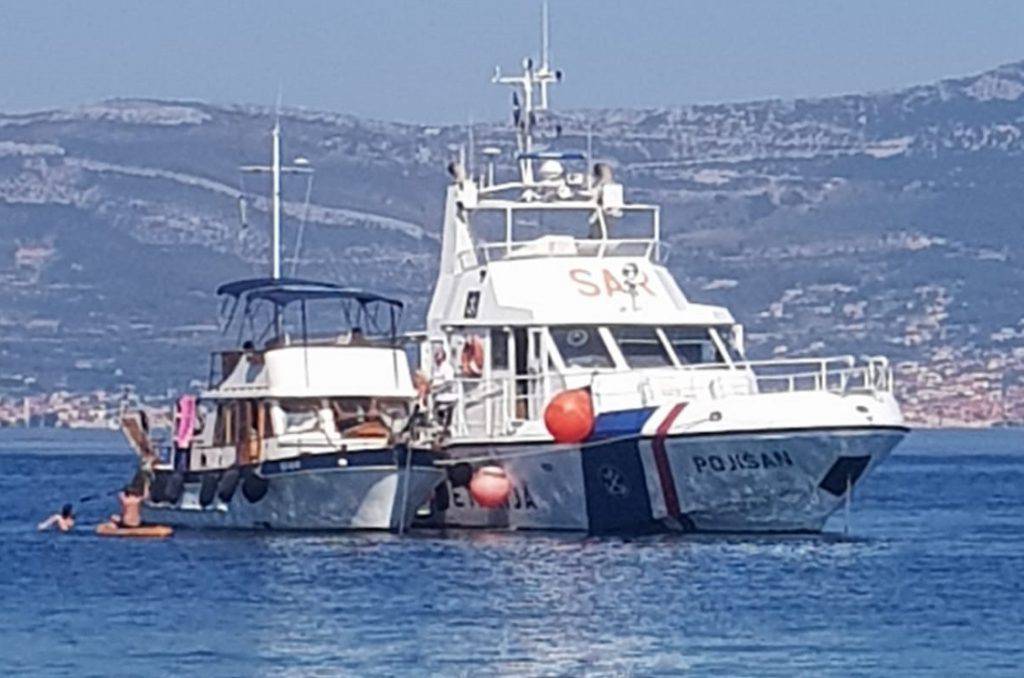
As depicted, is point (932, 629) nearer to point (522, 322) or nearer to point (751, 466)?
A: point (751, 466)

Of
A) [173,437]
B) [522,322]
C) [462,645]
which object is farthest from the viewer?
[173,437]

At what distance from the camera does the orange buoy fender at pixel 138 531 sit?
70688 mm

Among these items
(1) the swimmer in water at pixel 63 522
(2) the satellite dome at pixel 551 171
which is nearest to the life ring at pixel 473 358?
(2) the satellite dome at pixel 551 171

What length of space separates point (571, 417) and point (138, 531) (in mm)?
11212

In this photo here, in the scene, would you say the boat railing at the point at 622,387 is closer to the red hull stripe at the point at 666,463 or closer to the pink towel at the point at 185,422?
the red hull stripe at the point at 666,463

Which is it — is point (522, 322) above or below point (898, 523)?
above

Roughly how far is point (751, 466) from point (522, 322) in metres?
5.87

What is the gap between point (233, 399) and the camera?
69438 mm

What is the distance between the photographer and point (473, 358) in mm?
68812

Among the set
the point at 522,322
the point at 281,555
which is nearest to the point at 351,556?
the point at 281,555

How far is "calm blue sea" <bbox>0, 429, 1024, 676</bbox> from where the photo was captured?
4794cm

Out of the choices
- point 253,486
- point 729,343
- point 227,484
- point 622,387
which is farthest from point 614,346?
point 227,484

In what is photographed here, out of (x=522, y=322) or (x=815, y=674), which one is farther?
(x=522, y=322)

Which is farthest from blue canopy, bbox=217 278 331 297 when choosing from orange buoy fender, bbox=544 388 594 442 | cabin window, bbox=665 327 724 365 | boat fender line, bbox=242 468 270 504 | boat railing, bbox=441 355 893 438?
orange buoy fender, bbox=544 388 594 442
